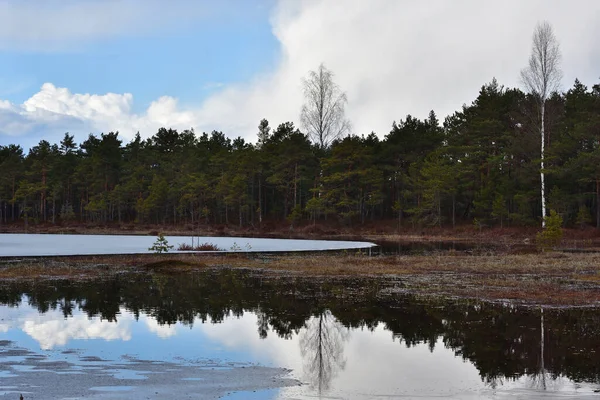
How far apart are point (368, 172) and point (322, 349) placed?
6539cm

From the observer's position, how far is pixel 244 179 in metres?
85.1

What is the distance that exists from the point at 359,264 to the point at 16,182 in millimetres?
103736

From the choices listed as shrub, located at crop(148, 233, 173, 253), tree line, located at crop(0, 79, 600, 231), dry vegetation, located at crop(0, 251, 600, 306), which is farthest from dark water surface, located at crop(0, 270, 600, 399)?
tree line, located at crop(0, 79, 600, 231)

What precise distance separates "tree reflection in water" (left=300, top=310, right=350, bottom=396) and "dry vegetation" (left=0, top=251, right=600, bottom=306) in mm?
6125

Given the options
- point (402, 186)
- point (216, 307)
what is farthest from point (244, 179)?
point (216, 307)

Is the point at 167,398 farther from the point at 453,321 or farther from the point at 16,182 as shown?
the point at 16,182

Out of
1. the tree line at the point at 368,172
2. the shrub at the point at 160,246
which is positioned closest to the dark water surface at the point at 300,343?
the shrub at the point at 160,246

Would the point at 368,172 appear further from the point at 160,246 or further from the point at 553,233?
the point at 160,246

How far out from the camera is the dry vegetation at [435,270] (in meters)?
20.2

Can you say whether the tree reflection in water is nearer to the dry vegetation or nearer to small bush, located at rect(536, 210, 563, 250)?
the dry vegetation

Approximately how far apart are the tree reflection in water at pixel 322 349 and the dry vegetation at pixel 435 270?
6125 millimetres

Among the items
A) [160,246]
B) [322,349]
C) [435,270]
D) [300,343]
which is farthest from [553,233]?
[322,349]

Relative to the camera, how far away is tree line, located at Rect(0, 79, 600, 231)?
61.0m

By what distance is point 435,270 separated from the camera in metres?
28.0
